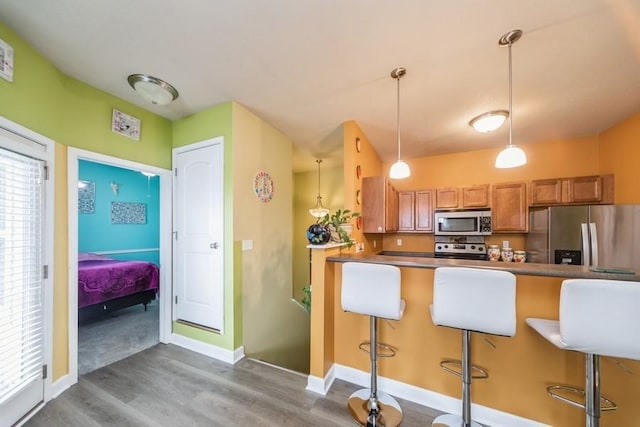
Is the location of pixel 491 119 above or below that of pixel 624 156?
above

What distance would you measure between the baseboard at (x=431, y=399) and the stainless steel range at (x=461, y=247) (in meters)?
2.55

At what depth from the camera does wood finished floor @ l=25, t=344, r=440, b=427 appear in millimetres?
1648

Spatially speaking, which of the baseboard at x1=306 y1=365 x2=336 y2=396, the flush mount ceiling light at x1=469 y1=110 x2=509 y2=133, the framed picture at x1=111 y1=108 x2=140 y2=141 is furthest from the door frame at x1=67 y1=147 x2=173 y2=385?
the flush mount ceiling light at x1=469 y1=110 x2=509 y2=133

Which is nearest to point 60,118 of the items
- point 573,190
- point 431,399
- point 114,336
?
point 114,336

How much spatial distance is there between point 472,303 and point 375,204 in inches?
80.9

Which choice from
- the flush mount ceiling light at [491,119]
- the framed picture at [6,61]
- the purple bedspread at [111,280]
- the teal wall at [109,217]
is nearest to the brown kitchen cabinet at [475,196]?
the flush mount ceiling light at [491,119]

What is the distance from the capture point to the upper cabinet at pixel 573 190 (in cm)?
310

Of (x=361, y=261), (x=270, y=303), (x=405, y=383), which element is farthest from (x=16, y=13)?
(x=405, y=383)

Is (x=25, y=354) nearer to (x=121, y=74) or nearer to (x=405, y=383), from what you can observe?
(x=121, y=74)

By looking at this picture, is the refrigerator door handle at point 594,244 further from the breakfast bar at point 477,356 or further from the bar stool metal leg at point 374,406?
the bar stool metal leg at point 374,406

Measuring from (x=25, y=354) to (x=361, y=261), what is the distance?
2.58 meters

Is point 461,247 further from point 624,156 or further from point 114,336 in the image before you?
point 114,336

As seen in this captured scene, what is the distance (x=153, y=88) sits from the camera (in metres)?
2.12

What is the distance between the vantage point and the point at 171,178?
2859 millimetres
